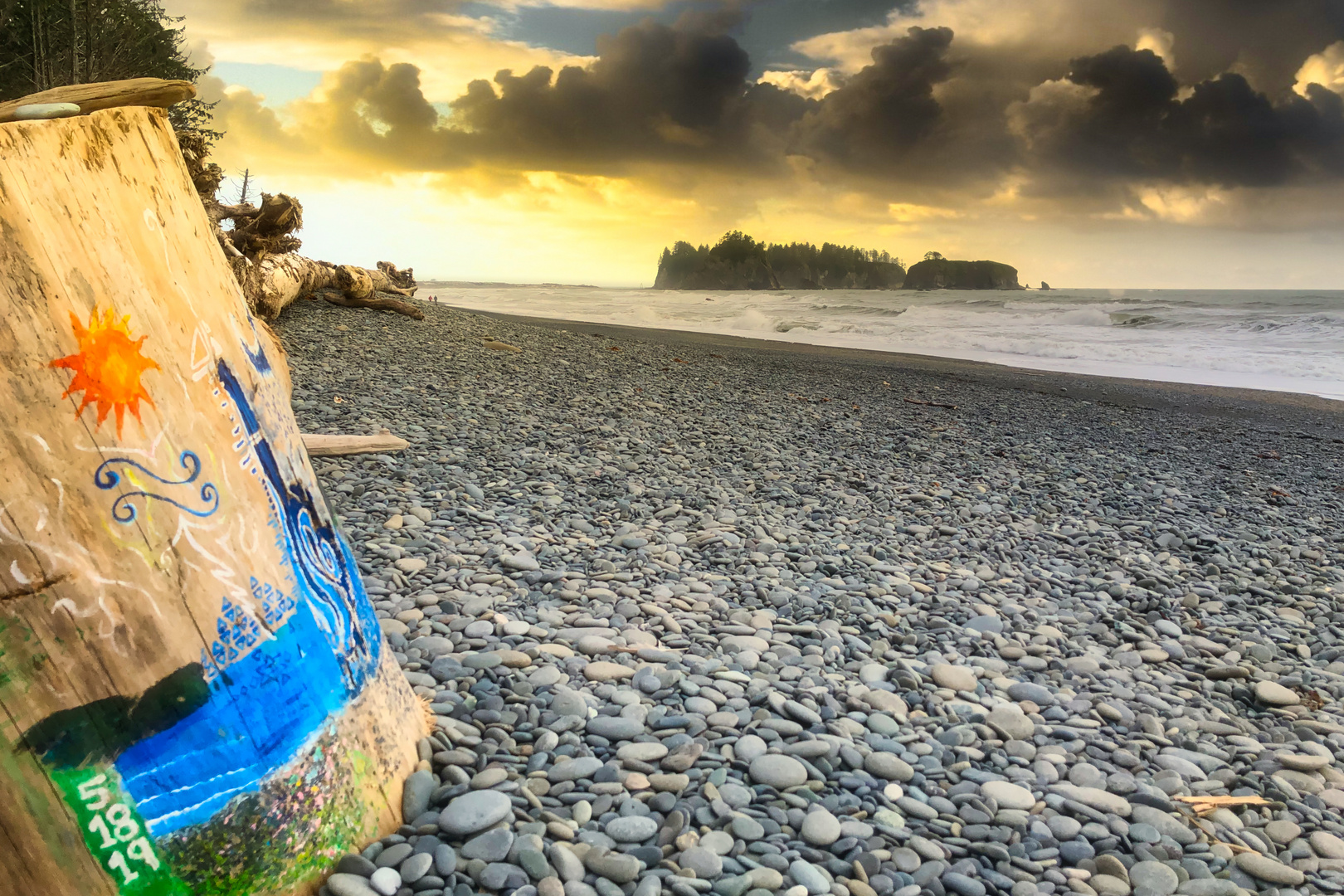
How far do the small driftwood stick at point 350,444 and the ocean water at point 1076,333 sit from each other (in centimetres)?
1560

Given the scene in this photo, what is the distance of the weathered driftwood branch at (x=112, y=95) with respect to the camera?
5.32ft

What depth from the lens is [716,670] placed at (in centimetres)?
339

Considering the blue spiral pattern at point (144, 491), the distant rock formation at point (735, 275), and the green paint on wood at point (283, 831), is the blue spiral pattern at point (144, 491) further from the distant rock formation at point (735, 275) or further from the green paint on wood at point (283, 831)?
the distant rock formation at point (735, 275)

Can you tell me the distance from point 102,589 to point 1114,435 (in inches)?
401

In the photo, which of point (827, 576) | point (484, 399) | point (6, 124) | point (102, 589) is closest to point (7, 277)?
point (6, 124)

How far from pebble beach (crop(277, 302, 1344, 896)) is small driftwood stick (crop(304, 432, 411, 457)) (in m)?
0.16

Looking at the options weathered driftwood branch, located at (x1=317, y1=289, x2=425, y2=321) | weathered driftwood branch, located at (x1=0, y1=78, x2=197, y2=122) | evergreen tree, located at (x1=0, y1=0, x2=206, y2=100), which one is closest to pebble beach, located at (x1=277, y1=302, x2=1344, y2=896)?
weathered driftwood branch, located at (x1=0, y1=78, x2=197, y2=122)

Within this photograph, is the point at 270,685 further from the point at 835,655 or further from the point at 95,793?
the point at 835,655

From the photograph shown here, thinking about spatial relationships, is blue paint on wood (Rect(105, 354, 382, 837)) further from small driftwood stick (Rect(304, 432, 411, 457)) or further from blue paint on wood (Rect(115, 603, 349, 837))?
small driftwood stick (Rect(304, 432, 411, 457))

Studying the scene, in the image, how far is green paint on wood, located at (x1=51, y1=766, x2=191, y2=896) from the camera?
153 cm

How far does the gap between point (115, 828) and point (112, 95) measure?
1523 mm

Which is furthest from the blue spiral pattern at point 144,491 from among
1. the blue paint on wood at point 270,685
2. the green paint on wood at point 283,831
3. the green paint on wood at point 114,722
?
the green paint on wood at point 283,831

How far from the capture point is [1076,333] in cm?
2417

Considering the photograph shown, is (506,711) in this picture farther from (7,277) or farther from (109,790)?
(7,277)
